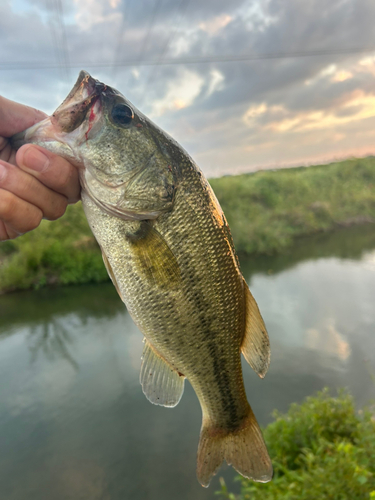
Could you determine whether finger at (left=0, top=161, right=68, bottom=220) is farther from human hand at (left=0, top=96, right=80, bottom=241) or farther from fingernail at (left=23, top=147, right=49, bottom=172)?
fingernail at (left=23, top=147, right=49, bottom=172)

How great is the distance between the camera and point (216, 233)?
155 centimetres

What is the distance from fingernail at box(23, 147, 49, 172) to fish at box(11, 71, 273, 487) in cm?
5

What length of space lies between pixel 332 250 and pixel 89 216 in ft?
69.0

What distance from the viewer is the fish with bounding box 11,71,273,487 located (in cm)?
147

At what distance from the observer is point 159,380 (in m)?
1.69

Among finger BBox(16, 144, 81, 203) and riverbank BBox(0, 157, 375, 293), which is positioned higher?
riverbank BBox(0, 157, 375, 293)

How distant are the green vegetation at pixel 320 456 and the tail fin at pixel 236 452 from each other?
1469mm

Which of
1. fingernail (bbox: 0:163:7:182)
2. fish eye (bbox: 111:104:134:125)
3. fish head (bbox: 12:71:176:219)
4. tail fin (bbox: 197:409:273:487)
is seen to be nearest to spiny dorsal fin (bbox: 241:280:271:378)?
tail fin (bbox: 197:409:273:487)

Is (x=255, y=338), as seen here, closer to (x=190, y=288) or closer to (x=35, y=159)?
(x=190, y=288)

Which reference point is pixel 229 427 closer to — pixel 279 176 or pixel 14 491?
pixel 14 491

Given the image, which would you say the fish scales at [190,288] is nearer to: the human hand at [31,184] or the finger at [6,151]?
the human hand at [31,184]

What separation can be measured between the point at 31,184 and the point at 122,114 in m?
0.55

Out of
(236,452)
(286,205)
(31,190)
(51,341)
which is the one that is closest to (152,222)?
(31,190)

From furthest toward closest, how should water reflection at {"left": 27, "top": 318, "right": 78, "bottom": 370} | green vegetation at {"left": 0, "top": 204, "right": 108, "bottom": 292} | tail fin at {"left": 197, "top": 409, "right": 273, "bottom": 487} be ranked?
green vegetation at {"left": 0, "top": 204, "right": 108, "bottom": 292}, water reflection at {"left": 27, "top": 318, "right": 78, "bottom": 370}, tail fin at {"left": 197, "top": 409, "right": 273, "bottom": 487}
